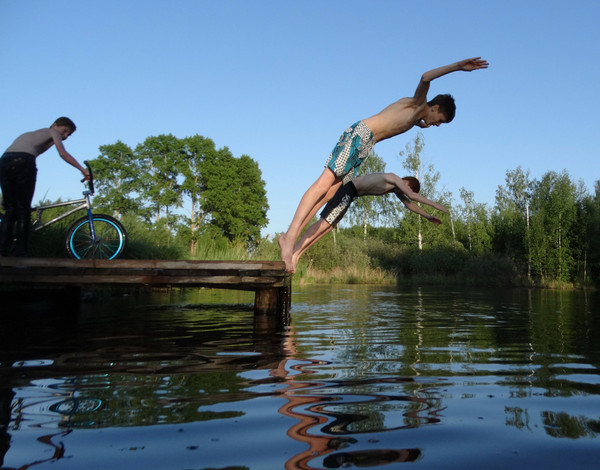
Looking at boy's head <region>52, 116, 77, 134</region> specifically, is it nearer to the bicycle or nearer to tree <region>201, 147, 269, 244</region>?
the bicycle

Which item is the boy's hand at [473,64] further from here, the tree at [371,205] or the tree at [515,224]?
the tree at [371,205]

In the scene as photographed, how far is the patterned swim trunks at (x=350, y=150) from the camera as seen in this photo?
4.84 m

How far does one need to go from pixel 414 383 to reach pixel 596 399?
0.80m

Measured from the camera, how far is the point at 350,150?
484cm

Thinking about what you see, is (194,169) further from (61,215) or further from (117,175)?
(61,215)

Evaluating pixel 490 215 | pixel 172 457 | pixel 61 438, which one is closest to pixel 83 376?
pixel 61 438

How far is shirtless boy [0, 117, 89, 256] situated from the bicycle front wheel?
4.51 feet

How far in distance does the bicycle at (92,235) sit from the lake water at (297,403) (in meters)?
3.33

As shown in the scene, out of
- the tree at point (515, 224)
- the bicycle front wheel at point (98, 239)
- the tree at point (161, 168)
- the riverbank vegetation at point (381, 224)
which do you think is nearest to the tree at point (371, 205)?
the riverbank vegetation at point (381, 224)

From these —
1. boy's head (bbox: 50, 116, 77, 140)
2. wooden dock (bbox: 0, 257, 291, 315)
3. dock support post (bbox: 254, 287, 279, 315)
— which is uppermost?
boy's head (bbox: 50, 116, 77, 140)

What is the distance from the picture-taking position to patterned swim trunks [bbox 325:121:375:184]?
4.84 metres

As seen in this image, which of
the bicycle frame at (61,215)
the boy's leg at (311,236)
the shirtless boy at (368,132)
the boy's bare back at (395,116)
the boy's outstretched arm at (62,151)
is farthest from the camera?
the bicycle frame at (61,215)

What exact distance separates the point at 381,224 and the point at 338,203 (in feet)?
117

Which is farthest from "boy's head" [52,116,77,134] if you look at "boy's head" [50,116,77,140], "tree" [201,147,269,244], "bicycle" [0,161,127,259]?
"tree" [201,147,269,244]
